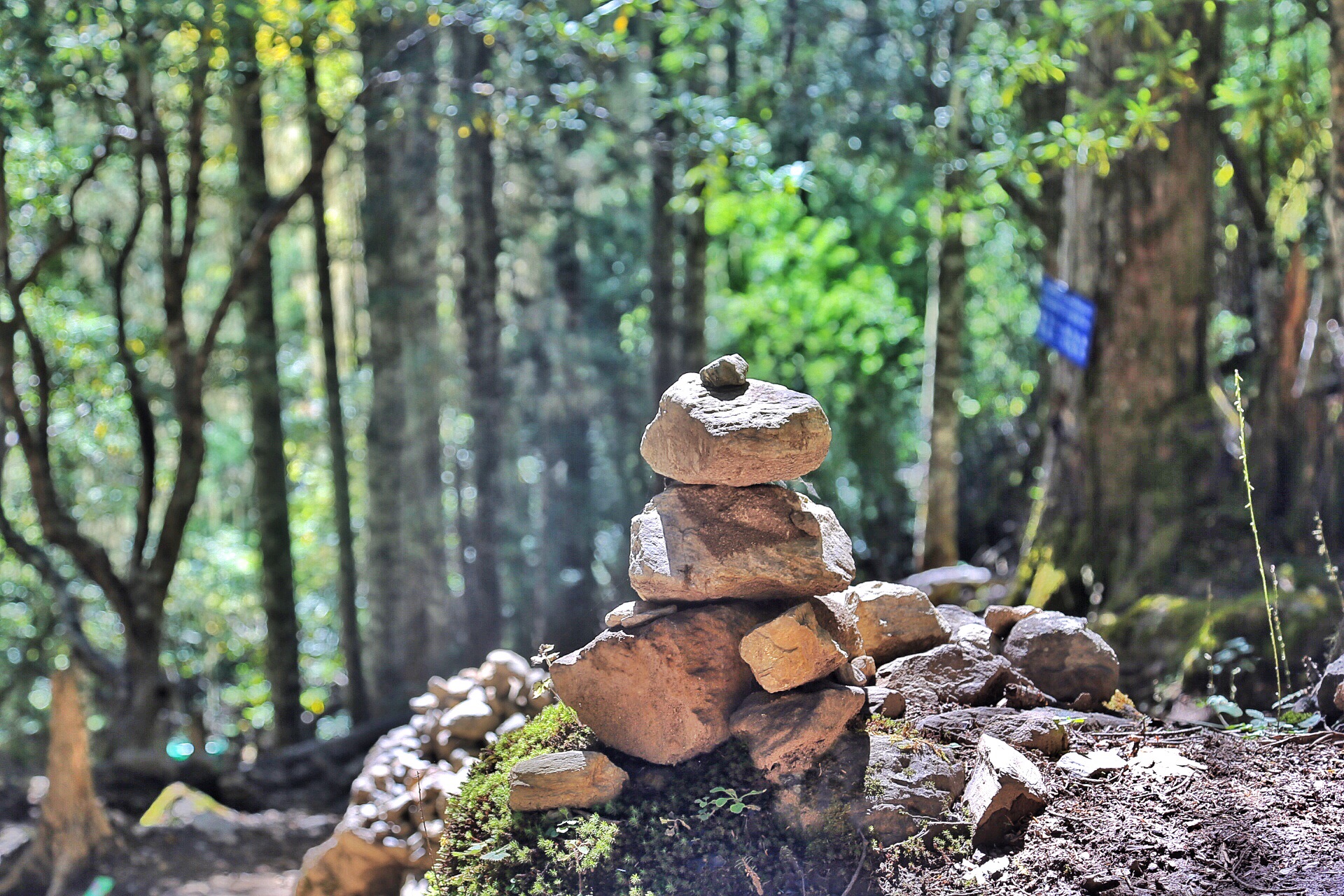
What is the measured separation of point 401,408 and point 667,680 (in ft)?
24.9

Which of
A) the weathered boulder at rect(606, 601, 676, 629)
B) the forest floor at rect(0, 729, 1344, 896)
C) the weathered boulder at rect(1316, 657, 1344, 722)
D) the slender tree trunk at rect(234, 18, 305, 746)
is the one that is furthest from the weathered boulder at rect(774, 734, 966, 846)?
the slender tree trunk at rect(234, 18, 305, 746)

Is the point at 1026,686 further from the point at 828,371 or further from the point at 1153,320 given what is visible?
→ the point at 828,371

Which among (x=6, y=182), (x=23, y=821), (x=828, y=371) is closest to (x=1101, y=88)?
(x=828, y=371)

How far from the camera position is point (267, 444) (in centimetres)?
1002

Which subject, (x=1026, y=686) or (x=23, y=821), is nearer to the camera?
(x=1026, y=686)

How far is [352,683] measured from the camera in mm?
10734

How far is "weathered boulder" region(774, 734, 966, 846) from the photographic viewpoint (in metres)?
3.04

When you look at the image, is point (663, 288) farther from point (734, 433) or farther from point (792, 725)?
point (792, 725)

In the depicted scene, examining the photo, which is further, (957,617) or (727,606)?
(957,617)

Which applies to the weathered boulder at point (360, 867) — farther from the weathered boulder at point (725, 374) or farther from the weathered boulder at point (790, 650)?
the weathered boulder at point (725, 374)

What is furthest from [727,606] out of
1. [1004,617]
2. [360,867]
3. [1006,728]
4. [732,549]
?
[360,867]

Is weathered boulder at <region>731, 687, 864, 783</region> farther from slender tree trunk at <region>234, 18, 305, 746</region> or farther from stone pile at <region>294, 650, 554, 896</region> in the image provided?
slender tree trunk at <region>234, 18, 305, 746</region>

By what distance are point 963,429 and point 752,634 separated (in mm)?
8474

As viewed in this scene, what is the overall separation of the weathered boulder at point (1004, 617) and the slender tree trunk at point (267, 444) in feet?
24.7
